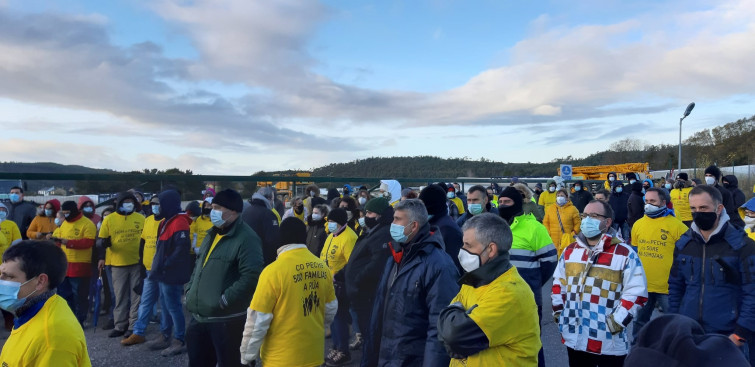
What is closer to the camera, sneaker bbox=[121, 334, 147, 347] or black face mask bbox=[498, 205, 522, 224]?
black face mask bbox=[498, 205, 522, 224]

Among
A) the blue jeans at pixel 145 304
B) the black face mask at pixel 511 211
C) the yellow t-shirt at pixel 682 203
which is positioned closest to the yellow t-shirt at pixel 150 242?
the blue jeans at pixel 145 304

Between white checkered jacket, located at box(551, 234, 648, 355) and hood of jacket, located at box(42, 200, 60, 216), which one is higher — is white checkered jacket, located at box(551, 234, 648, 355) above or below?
below

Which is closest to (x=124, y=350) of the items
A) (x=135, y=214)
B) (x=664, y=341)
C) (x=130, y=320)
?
(x=130, y=320)

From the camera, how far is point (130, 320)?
6.73 meters

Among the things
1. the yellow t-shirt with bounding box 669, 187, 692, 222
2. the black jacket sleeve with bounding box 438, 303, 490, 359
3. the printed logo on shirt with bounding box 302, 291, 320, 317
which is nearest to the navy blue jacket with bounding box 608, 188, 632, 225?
the yellow t-shirt with bounding box 669, 187, 692, 222

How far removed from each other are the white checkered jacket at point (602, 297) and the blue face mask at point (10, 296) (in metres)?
3.50

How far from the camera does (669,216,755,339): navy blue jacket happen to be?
3631mm

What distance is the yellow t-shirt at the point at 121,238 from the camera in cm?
677

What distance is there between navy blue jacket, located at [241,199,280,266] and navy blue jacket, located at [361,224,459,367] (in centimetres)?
377

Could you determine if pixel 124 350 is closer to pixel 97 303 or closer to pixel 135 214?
pixel 97 303

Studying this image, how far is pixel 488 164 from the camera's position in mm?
39000

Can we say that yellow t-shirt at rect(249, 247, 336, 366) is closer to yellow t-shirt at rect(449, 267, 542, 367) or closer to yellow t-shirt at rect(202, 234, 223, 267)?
yellow t-shirt at rect(202, 234, 223, 267)

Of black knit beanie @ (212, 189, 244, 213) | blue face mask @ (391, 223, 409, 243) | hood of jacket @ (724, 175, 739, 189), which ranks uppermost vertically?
hood of jacket @ (724, 175, 739, 189)

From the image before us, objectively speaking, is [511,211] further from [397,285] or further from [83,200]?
[83,200]
